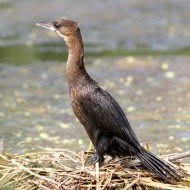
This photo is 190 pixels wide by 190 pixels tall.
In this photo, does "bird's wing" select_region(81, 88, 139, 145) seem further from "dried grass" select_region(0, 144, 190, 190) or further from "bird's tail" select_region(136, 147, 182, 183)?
"dried grass" select_region(0, 144, 190, 190)

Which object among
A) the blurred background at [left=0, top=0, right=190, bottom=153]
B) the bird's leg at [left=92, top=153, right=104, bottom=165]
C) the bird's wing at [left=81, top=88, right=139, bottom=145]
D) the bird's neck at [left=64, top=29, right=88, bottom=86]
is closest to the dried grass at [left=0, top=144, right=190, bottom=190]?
the bird's leg at [left=92, top=153, right=104, bottom=165]

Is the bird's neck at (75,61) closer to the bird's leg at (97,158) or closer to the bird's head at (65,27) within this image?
the bird's head at (65,27)

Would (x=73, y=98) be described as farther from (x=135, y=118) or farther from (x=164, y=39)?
(x=164, y=39)

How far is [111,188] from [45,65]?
26.2 ft

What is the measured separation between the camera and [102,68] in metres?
15.0

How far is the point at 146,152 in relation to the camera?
7770mm

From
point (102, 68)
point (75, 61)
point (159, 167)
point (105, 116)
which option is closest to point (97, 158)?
point (105, 116)

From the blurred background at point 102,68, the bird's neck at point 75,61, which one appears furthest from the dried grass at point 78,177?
the bird's neck at point 75,61

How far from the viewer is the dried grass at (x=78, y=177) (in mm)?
7527

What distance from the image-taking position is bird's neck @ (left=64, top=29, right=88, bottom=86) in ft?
25.4

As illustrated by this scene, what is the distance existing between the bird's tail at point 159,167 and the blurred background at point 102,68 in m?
0.58

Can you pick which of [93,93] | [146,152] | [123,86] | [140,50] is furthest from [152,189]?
[140,50]

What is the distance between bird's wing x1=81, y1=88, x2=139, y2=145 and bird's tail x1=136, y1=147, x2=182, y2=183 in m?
0.17

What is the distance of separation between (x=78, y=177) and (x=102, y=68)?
299 inches
